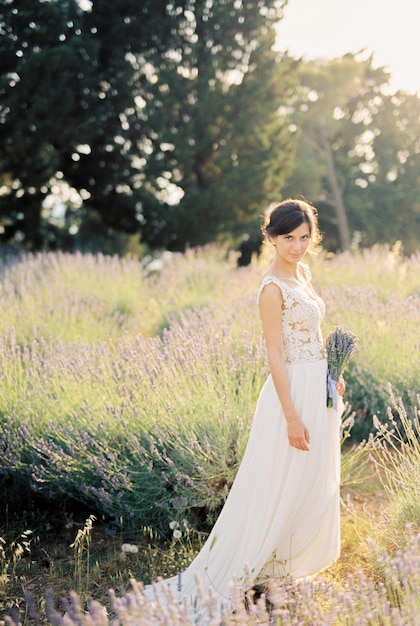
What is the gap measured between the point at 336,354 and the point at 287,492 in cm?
63

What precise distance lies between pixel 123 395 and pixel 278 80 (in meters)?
12.3

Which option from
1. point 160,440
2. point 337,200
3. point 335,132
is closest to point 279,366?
point 160,440

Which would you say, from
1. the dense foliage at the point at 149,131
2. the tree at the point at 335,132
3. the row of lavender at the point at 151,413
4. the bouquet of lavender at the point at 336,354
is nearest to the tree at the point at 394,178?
the tree at the point at 335,132

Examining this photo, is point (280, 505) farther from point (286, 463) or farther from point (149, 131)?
point (149, 131)

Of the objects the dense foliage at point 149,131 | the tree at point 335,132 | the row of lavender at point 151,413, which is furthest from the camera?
the tree at point 335,132

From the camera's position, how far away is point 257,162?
553 inches

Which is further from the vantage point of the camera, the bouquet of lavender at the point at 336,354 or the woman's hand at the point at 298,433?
the bouquet of lavender at the point at 336,354

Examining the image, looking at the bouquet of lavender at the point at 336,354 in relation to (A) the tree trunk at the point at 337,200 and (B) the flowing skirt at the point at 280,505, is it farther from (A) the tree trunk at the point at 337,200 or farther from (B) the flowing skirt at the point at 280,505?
(A) the tree trunk at the point at 337,200

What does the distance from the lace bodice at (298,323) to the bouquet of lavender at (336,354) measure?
0.08m

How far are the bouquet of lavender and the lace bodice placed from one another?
0.27ft

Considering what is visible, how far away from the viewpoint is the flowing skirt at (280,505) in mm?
2736

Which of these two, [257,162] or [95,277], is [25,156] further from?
[95,277]

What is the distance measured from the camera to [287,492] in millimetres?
2727

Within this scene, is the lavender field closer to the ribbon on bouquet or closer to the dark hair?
the ribbon on bouquet
